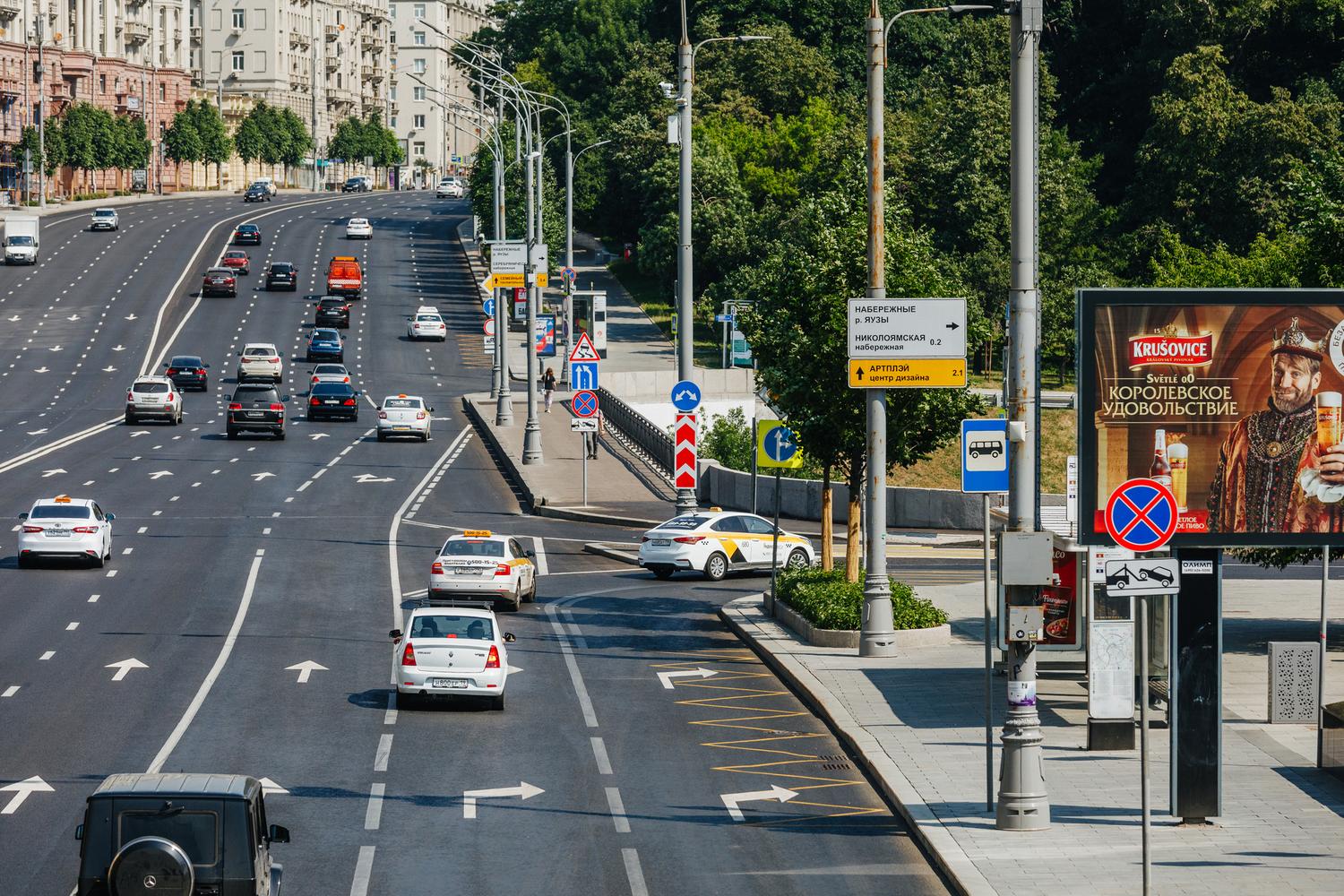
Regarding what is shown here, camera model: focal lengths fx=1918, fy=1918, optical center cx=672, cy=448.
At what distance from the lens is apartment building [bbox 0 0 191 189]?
164125 millimetres

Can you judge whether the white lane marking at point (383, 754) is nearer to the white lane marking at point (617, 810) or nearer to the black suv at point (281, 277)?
the white lane marking at point (617, 810)

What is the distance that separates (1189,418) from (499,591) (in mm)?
17626

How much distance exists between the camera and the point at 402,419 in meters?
65.1

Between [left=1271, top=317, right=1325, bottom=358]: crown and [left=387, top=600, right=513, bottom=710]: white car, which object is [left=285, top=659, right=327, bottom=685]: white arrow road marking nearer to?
[left=387, top=600, right=513, bottom=710]: white car

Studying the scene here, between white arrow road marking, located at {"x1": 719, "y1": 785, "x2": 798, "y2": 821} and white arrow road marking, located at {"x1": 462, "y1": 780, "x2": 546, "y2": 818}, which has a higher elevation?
white arrow road marking, located at {"x1": 462, "y1": 780, "x2": 546, "y2": 818}

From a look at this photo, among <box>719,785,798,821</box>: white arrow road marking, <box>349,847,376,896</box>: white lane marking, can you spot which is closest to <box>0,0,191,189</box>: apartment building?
<box>719,785,798,821</box>: white arrow road marking

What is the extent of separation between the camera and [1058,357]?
95500 millimetres

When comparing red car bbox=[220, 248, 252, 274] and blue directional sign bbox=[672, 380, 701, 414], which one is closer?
blue directional sign bbox=[672, 380, 701, 414]

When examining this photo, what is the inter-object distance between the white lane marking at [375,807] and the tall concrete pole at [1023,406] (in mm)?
6197

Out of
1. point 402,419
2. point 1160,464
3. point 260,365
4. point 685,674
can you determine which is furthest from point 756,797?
point 260,365

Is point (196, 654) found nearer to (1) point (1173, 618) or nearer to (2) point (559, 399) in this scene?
(1) point (1173, 618)

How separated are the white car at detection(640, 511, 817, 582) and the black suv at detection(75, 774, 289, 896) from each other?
26468 millimetres

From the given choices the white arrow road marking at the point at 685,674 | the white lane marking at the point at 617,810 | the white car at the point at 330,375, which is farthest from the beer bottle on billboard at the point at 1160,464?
the white car at the point at 330,375

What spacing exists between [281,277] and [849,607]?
274 ft
